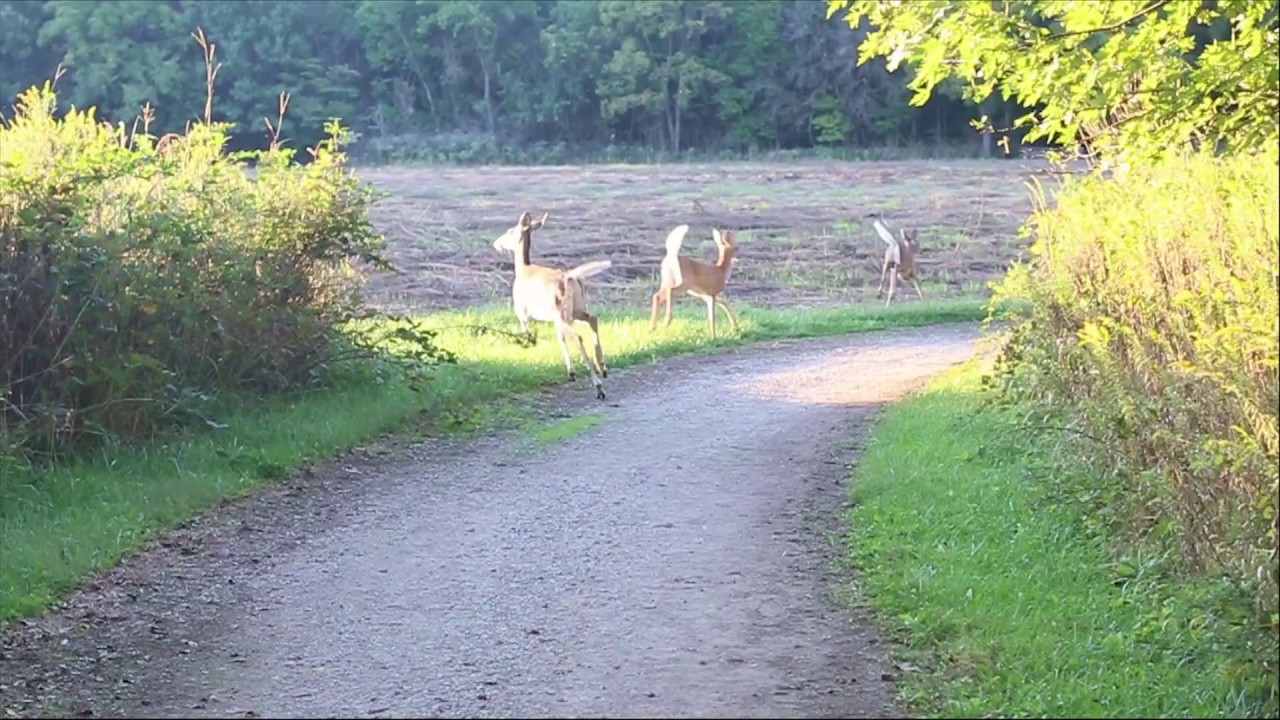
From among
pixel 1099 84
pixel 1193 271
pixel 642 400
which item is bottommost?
pixel 642 400

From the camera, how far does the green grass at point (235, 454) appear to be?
877cm

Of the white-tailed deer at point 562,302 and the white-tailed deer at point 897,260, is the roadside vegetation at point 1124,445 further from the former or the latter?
the white-tailed deer at point 897,260

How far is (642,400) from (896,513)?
5720mm

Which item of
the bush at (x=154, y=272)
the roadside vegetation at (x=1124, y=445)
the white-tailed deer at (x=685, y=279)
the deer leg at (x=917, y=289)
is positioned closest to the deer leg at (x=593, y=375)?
the bush at (x=154, y=272)

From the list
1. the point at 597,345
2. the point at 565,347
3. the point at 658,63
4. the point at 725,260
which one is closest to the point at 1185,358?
the point at 597,345

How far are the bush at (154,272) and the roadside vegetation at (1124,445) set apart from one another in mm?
5275

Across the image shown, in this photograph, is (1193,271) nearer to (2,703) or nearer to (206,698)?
(206,698)

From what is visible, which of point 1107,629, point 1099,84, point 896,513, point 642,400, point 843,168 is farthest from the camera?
point 843,168

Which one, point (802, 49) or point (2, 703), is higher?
point (802, 49)

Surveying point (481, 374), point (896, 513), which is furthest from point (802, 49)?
point (896, 513)

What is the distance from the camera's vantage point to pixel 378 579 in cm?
833

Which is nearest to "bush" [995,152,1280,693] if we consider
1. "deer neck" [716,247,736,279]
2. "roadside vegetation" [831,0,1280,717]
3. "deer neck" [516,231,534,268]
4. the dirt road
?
"roadside vegetation" [831,0,1280,717]

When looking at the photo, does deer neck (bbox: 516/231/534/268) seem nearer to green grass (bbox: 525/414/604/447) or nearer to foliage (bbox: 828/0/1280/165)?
green grass (bbox: 525/414/604/447)

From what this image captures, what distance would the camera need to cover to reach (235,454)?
11.3 m
